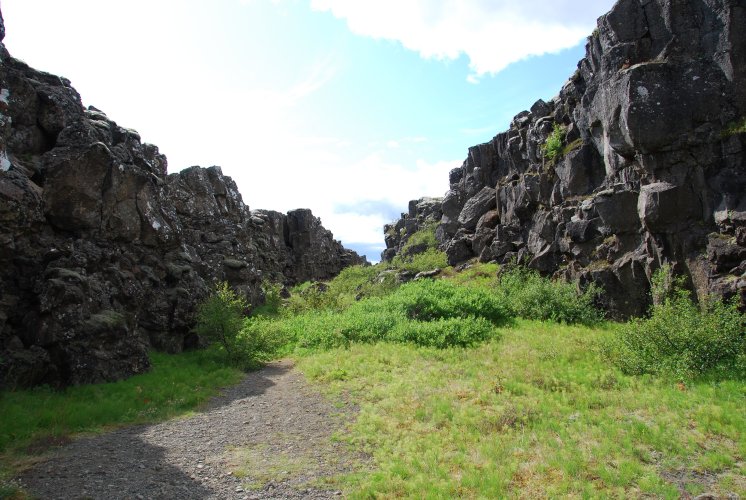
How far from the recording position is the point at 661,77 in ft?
79.4

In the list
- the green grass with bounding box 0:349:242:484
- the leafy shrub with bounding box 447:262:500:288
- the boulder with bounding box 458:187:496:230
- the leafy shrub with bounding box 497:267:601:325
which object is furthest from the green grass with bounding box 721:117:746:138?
the boulder with bounding box 458:187:496:230

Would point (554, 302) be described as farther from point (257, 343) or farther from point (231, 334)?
point (231, 334)

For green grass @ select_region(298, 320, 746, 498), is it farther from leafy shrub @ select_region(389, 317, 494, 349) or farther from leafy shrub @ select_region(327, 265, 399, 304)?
leafy shrub @ select_region(327, 265, 399, 304)

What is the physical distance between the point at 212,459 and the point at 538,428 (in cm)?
873

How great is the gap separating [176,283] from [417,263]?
1415 inches

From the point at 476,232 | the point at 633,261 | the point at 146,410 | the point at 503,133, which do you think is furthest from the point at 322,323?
the point at 503,133

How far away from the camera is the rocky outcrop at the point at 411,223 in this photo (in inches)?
3280

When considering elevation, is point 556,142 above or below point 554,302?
above

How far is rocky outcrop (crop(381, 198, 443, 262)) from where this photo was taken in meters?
83.3

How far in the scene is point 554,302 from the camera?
29734mm

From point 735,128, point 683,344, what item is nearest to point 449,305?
point 683,344

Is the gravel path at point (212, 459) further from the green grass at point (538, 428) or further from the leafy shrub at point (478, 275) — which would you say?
the leafy shrub at point (478, 275)

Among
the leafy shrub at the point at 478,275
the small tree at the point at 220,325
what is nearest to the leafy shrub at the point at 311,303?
the leafy shrub at the point at 478,275

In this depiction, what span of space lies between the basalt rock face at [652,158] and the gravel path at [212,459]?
18826 millimetres
